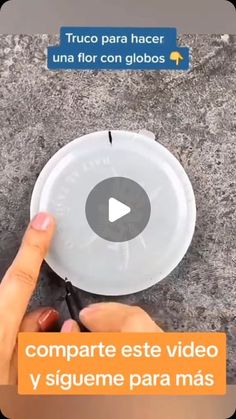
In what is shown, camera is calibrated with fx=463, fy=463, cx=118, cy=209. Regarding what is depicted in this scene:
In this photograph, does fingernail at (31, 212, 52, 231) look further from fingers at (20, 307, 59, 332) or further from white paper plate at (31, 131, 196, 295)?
fingers at (20, 307, 59, 332)

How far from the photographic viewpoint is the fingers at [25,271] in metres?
0.58

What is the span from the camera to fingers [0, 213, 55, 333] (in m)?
0.58

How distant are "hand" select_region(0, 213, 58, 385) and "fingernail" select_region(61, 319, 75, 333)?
0.08 feet

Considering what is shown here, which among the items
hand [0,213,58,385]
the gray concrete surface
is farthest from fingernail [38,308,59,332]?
the gray concrete surface

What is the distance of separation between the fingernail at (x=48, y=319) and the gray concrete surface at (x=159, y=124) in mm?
101

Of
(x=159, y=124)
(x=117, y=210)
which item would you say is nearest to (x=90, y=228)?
(x=117, y=210)

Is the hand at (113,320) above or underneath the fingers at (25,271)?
underneath

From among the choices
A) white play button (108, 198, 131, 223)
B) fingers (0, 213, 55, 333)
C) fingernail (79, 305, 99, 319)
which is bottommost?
fingernail (79, 305, 99, 319)

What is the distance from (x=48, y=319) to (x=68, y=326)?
0.03 metres

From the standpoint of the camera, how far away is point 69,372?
21.6 inches

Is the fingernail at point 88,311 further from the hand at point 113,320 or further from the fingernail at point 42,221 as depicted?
the fingernail at point 42,221

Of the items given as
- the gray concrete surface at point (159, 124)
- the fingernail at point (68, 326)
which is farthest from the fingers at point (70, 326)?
the gray concrete surface at point (159, 124)

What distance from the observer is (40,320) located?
59 centimetres

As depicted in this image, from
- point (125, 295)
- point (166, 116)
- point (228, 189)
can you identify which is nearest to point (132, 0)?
point (166, 116)
